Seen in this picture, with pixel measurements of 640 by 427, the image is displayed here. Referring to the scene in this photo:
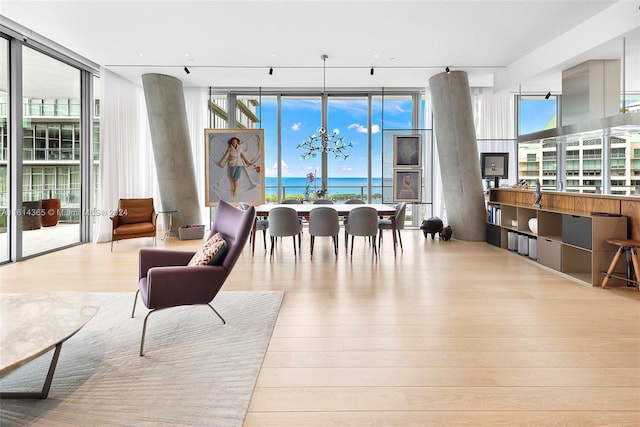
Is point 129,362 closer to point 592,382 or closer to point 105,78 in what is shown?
point 592,382

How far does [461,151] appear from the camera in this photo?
6973 millimetres

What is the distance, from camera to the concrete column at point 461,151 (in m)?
6.97

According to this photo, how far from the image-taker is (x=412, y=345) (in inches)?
102

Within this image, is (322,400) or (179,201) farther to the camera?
(179,201)

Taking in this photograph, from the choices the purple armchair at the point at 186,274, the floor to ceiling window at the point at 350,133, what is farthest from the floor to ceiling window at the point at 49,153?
the floor to ceiling window at the point at 350,133

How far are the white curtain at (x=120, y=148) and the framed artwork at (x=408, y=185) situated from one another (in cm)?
539

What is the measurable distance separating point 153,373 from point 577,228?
440 cm

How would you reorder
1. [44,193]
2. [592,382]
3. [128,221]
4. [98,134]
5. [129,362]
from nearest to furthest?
1. [592,382]
2. [129,362]
3. [44,193]
4. [128,221]
5. [98,134]

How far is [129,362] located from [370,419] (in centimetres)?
151

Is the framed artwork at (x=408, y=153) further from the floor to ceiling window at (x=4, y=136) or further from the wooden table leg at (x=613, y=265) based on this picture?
the floor to ceiling window at (x=4, y=136)

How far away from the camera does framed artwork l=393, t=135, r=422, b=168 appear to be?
826 centimetres

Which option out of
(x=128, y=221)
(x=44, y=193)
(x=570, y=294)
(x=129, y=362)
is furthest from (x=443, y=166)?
(x=44, y=193)

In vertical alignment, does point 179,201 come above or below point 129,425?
above

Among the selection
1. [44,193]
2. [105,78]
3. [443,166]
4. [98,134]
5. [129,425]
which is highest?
[105,78]
